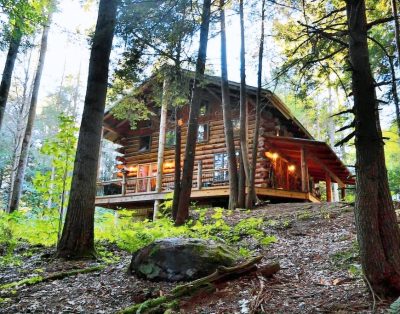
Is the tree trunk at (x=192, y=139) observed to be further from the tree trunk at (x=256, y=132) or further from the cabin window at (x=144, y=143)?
the cabin window at (x=144, y=143)

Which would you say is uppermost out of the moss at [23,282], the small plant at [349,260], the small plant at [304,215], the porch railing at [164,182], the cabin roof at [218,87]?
the cabin roof at [218,87]

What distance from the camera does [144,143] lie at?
22531mm

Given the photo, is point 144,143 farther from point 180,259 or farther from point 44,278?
point 180,259

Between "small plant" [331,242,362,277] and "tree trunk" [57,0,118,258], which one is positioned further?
"tree trunk" [57,0,118,258]

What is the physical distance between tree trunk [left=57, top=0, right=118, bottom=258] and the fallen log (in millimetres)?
Answer: 2657

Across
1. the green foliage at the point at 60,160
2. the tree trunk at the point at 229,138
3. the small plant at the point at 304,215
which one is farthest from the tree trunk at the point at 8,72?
the small plant at the point at 304,215

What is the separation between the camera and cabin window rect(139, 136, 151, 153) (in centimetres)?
2217

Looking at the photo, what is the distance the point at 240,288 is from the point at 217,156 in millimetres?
15200

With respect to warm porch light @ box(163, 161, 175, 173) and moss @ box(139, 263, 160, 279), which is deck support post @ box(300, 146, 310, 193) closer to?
warm porch light @ box(163, 161, 175, 173)

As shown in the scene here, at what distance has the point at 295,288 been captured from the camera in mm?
4453

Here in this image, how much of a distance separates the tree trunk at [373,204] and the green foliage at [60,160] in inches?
208

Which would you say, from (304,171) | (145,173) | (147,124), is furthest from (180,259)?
(147,124)

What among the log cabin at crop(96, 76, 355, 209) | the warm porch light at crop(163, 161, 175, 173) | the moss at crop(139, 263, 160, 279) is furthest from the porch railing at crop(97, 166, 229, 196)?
the moss at crop(139, 263, 160, 279)

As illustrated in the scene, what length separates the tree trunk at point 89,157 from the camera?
20.7 ft
